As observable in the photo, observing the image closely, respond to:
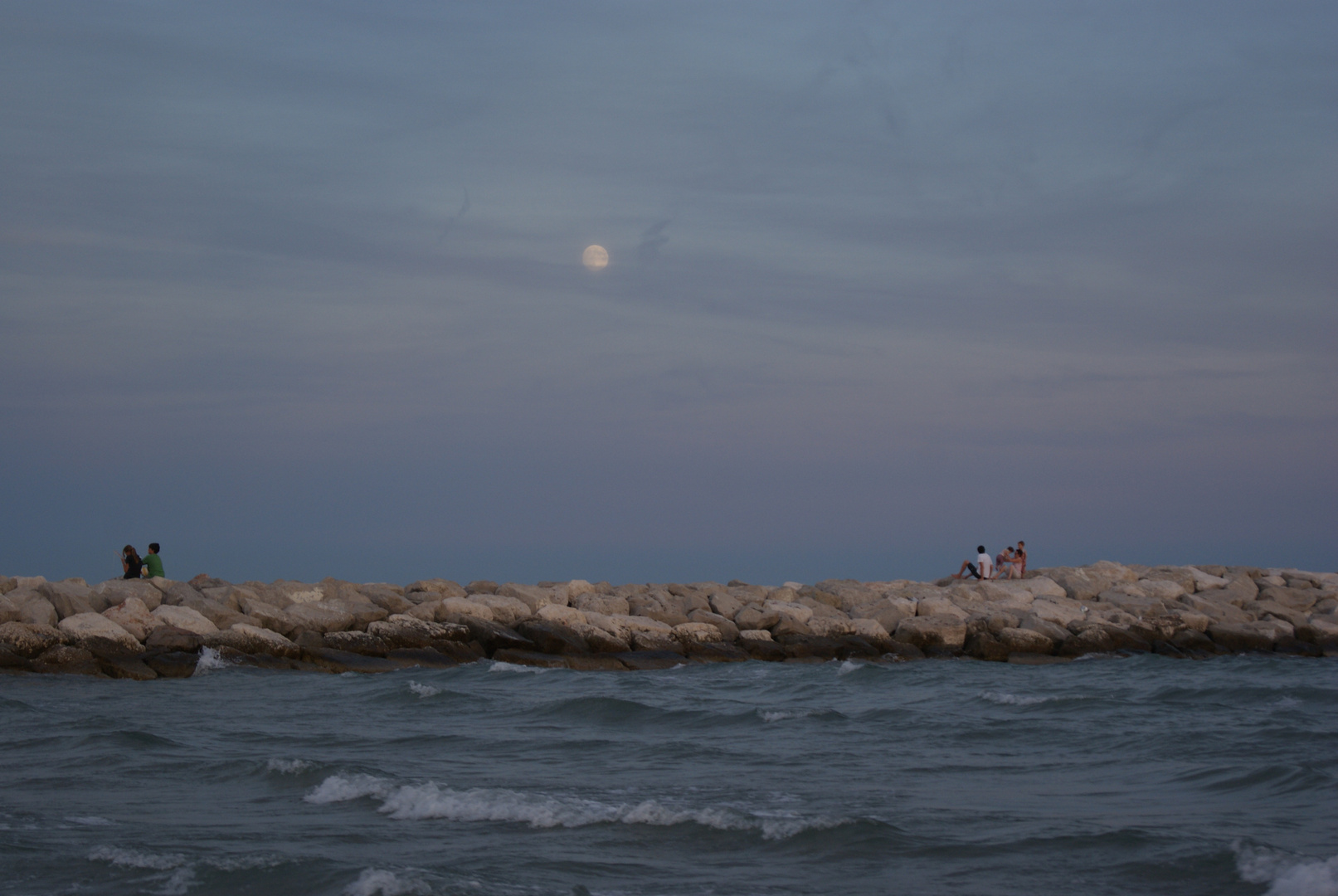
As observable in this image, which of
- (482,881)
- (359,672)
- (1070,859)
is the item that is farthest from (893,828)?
(359,672)

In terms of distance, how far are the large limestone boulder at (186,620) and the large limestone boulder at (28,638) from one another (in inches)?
64.6

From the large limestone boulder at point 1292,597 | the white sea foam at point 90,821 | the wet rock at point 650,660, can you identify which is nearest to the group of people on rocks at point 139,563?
the wet rock at point 650,660

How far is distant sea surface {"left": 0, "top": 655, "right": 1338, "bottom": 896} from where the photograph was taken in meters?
7.30

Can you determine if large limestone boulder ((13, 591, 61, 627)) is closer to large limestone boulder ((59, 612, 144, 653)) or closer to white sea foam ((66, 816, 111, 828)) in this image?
large limestone boulder ((59, 612, 144, 653))

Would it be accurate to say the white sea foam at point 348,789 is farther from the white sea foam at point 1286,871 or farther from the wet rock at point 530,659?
the wet rock at point 530,659

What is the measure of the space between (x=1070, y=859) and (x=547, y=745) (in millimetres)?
6707

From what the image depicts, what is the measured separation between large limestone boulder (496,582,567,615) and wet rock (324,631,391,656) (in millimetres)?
2914

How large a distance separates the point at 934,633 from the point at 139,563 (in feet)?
52.6

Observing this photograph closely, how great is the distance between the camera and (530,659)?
66.1ft

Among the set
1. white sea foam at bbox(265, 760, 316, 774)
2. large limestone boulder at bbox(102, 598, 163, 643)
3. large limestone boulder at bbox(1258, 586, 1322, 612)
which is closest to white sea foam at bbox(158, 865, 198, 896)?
white sea foam at bbox(265, 760, 316, 774)

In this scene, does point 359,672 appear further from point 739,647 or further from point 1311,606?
point 1311,606

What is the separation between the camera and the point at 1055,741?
12.8 meters

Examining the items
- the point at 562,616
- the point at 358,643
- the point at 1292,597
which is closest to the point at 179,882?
the point at 358,643

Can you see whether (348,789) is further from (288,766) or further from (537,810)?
(537,810)
